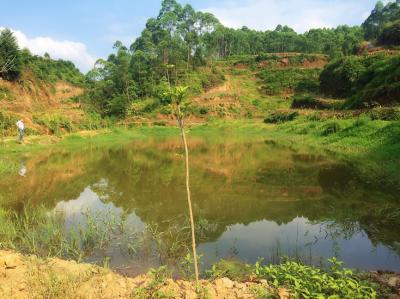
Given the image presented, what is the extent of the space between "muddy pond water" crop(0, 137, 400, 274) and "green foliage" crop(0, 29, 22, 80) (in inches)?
1126

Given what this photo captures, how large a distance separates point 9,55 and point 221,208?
137 feet

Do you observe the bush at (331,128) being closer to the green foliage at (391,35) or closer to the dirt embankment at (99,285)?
the dirt embankment at (99,285)

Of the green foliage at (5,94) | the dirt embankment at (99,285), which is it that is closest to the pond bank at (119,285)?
the dirt embankment at (99,285)

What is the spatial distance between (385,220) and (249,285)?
4.68 metres

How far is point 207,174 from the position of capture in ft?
49.3

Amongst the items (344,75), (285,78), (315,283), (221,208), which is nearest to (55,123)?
(221,208)

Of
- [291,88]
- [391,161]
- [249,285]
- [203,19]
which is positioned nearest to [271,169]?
[391,161]

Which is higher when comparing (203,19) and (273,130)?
(203,19)

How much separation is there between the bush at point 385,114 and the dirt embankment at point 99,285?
19087 millimetres

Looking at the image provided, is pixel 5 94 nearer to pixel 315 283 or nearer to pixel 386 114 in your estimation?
pixel 386 114

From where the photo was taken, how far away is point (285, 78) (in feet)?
217

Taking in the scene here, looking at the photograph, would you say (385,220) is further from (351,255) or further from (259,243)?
(259,243)

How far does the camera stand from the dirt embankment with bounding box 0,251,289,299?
4.80 meters

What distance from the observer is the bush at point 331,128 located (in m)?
23.5
